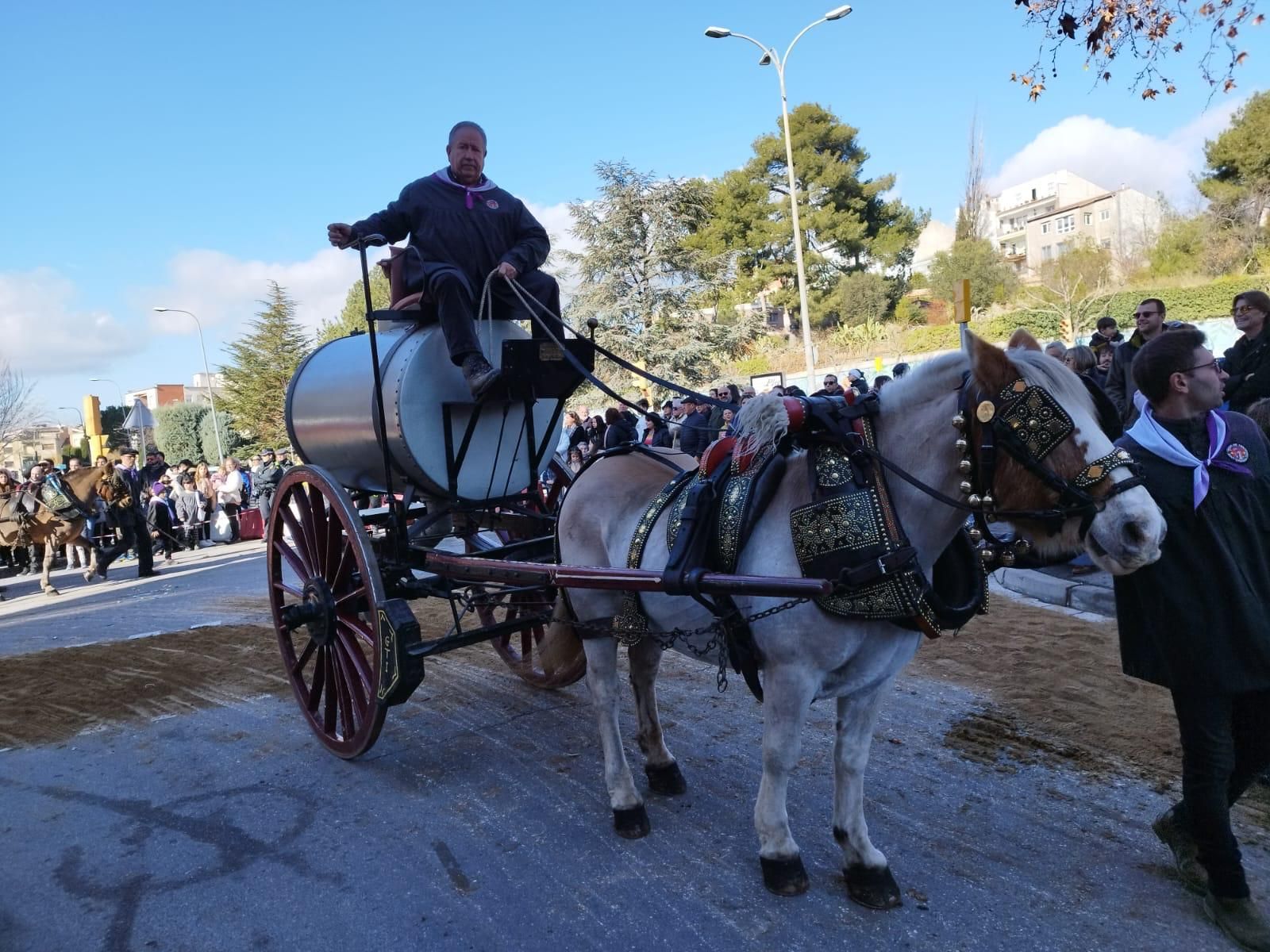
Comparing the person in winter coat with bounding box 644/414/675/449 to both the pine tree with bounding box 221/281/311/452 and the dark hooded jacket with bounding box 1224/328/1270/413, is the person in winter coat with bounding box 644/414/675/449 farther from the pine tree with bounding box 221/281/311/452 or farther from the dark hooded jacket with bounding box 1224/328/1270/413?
the pine tree with bounding box 221/281/311/452

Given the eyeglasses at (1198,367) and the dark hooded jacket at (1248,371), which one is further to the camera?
the dark hooded jacket at (1248,371)

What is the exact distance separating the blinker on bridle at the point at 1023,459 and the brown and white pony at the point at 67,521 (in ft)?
43.3

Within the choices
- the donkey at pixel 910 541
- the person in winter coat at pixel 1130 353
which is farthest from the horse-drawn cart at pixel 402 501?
the person in winter coat at pixel 1130 353

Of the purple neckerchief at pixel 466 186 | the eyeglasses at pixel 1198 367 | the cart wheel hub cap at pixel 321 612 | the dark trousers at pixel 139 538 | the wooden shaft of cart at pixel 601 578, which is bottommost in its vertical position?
the dark trousers at pixel 139 538

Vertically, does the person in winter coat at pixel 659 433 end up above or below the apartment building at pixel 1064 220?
below

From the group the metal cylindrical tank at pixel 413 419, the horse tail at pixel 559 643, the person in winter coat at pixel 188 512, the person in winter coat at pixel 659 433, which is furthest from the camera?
the person in winter coat at pixel 188 512

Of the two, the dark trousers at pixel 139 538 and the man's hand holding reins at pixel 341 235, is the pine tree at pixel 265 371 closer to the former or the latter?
the dark trousers at pixel 139 538

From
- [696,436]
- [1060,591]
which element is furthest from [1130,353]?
[696,436]

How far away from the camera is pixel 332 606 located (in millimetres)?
4434

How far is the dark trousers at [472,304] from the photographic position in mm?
4078

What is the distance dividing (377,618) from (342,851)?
3.18ft

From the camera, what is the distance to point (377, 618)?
152 inches

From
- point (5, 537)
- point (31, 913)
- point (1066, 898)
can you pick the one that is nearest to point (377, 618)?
point (31, 913)

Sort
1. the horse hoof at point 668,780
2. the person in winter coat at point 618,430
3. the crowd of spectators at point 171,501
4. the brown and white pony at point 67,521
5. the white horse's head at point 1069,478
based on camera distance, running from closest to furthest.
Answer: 1. the white horse's head at point 1069,478
2. the horse hoof at point 668,780
3. the person in winter coat at point 618,430
4. the brown and white pony at point 67,521
5. the crowd of spectators at point 171,501
